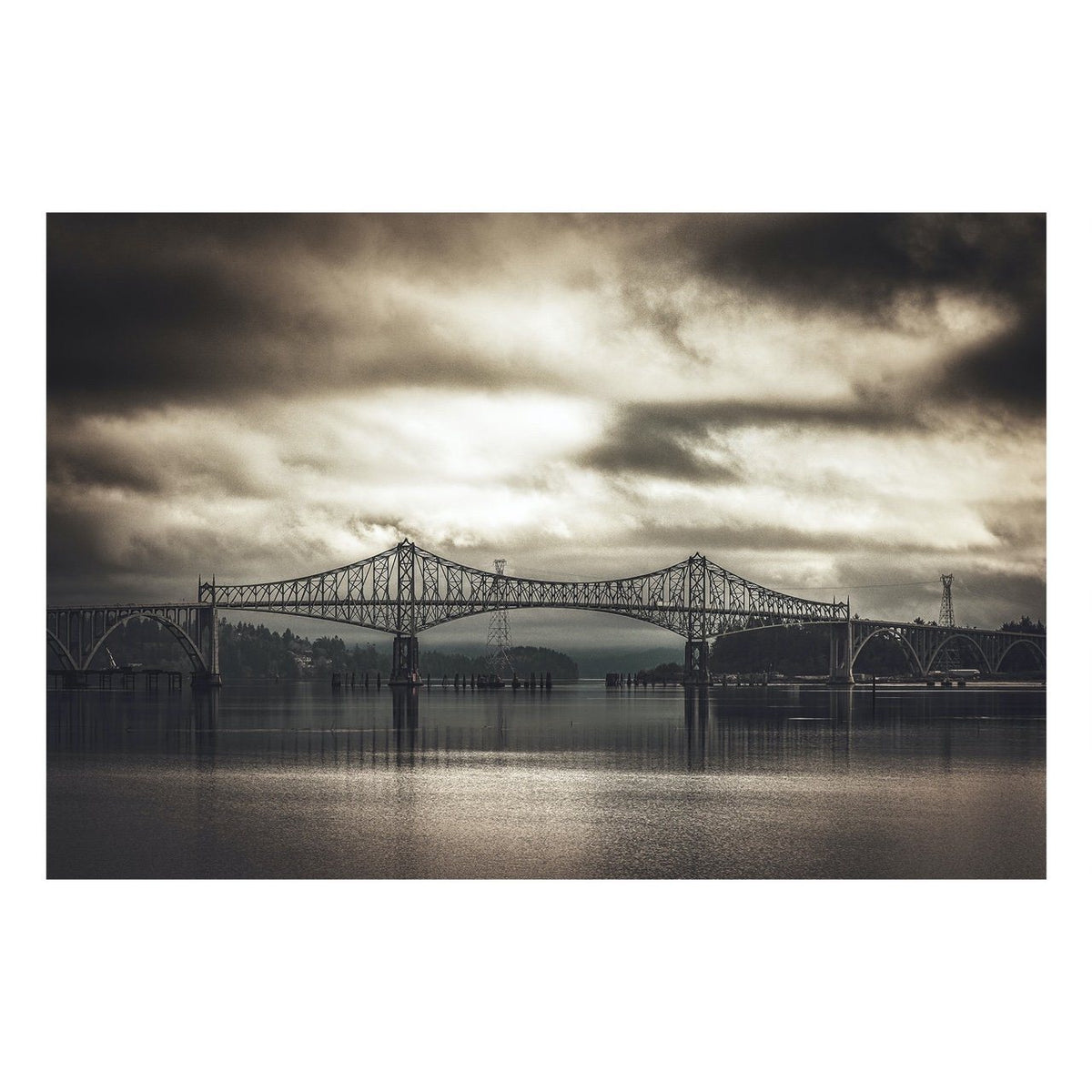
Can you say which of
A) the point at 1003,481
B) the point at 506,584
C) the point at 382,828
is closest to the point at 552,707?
the point at 1003,481

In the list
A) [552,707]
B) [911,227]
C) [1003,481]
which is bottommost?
[552,707]

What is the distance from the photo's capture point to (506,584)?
11312 centimetres

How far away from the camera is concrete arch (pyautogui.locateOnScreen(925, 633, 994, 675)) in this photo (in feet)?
288

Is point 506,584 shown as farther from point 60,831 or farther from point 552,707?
point 60,831

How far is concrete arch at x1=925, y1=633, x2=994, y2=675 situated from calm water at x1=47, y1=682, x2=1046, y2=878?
55684mm

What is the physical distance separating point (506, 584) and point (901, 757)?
88777 mm

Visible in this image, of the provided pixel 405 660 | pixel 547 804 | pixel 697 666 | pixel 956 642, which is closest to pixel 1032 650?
pixel 956 642

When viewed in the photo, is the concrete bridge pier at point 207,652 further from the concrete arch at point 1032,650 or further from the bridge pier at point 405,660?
the concrete arch at point 1032,650

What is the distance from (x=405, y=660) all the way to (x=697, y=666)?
27.4 meters

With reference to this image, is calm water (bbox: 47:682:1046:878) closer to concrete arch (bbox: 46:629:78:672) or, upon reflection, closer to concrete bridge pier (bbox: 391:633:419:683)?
concrete arch (bbox: 46:629:78:672)

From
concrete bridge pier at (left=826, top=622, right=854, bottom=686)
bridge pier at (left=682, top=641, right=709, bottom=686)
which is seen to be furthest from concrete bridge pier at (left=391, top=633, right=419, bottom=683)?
concrete bridge pier at (left=826, top=622, right=854, bottom=686)

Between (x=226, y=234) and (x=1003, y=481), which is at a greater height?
(x=226, y=234)

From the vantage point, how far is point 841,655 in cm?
10294

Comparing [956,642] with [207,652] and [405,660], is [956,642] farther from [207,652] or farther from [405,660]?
[207,652]
